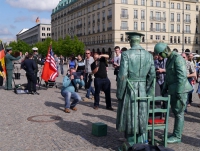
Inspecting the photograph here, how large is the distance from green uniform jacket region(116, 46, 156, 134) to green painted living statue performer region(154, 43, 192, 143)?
691 mm

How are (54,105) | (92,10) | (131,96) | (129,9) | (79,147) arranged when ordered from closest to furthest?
(131,96), (79,147), (54,105), (129,9), (92,10)

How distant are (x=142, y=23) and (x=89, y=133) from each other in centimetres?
6856

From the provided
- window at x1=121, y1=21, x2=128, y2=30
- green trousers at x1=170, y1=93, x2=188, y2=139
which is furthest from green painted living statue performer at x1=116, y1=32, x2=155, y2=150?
window at x1=121, y1=21, x2=128, y2=30

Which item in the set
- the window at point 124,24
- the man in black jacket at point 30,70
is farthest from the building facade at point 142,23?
the man in black jacket at point 30,70

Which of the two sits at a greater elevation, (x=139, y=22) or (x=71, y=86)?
(x=139, y=22)

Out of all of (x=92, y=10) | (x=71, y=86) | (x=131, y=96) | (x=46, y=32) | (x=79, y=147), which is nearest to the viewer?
(x=131, y=96)

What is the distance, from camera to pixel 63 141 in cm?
600

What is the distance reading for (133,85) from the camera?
5.05m

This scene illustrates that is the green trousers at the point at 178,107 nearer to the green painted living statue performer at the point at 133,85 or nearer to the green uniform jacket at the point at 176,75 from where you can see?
the green uniform jacket at the point at 176,75

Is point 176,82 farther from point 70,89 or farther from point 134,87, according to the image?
point 70,89

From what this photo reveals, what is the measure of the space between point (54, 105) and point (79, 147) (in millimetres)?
4939

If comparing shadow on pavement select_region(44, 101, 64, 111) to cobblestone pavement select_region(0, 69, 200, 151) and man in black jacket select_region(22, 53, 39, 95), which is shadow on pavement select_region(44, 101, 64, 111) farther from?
man in black jacket select_region(22, 53, 39, 95)

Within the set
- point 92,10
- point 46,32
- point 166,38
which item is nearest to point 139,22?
point 166,38

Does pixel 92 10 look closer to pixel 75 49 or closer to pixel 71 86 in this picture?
pixel 75 49
